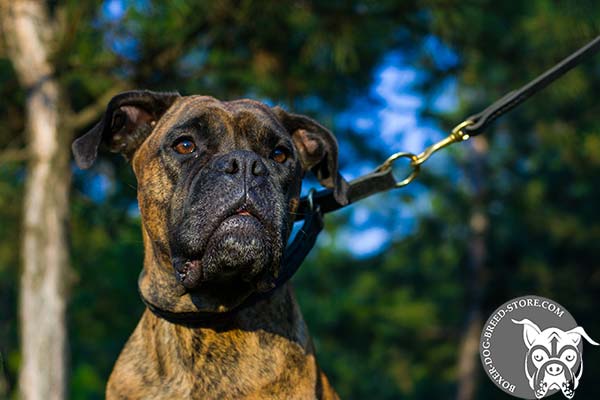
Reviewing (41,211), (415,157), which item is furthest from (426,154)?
(41,211)

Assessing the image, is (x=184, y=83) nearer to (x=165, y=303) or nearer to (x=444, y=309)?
(x=165, y=303)

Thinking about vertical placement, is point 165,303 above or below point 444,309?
above

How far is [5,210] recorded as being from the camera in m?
13.9

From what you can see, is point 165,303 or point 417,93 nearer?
point 165,303

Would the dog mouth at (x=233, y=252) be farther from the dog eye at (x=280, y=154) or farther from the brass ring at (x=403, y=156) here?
the brass ring at (x=403, y=156)

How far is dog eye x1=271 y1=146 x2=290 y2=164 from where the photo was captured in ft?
12.5

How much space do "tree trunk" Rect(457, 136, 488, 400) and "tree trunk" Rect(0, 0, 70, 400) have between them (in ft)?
40.8

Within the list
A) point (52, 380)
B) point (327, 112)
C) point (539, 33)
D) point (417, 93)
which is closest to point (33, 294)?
point (52, 380)

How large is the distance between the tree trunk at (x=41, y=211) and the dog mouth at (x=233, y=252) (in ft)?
19.9

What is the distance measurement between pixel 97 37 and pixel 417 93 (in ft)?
33.1

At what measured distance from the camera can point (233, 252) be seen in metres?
3.22

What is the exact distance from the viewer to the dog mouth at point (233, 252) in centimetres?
322

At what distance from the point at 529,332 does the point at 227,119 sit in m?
2.06

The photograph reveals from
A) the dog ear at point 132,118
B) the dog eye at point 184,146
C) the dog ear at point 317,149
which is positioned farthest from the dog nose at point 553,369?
the dog ear at point 132,118
